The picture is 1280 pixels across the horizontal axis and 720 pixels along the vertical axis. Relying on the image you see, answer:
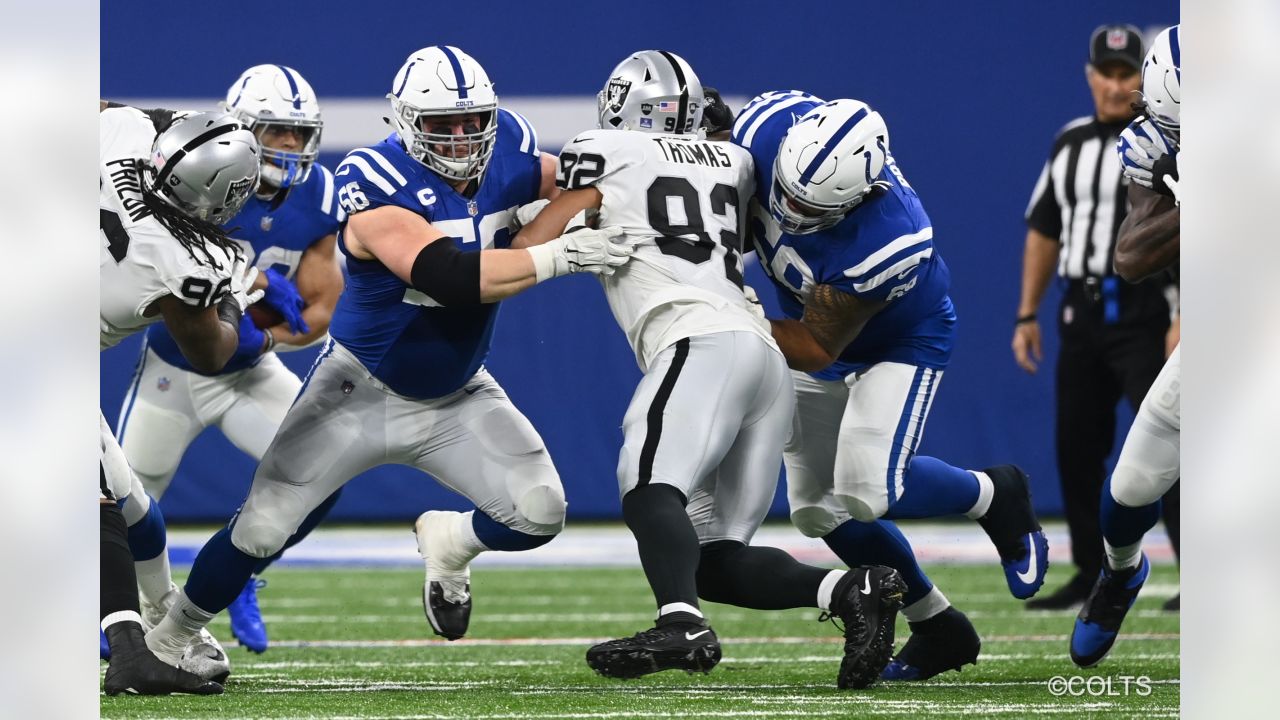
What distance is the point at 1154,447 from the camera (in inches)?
123

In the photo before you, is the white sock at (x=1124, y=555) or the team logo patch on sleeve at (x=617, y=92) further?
the white sock at (x=1124, y=555)

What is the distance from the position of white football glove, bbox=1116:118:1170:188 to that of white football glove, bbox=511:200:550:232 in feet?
3.77

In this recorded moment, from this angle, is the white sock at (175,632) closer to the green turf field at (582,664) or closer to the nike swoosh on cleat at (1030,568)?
the green turf field at (582,664)

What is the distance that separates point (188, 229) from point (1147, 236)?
185cm

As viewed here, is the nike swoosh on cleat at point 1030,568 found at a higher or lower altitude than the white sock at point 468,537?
higher

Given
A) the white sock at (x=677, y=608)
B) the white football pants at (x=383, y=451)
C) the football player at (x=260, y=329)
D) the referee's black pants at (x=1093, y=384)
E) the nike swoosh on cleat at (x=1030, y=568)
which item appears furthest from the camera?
the referee's black pants at (x=1093, y=384)

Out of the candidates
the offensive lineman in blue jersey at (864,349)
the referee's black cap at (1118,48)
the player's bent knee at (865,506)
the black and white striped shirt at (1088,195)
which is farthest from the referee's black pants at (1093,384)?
the player's bent knee at (865,506)

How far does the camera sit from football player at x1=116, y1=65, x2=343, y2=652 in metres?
3.83

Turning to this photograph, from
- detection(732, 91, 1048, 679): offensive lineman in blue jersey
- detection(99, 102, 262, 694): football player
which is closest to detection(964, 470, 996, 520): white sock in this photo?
detection(732, 91, 1048, 679): offensive lineman in blue jersey

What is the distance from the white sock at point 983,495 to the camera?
10.9 ft

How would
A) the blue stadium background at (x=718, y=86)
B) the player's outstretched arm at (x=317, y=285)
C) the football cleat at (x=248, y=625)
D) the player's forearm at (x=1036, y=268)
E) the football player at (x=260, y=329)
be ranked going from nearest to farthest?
the football cleat at (x=248, y=625), the football player at (x=260, y=329), the player's outstretched arm at (x=317, y=285), the player's forearm at (x=1036, y=268), the blue stadium background at (x=718, y=86)

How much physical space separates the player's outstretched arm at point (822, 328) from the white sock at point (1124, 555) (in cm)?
71

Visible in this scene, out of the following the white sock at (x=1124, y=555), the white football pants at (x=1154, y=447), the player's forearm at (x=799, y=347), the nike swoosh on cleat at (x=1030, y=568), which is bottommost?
the nike swoosh on cleat at (x=1030, y=568)
